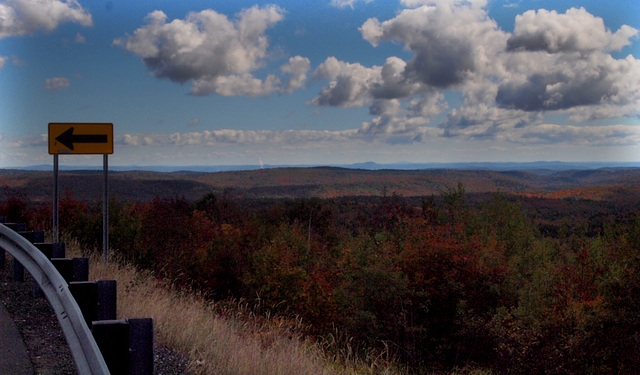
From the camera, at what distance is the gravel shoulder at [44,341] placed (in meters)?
4.36

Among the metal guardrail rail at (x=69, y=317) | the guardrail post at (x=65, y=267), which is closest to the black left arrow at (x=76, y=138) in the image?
the metal guardrail rail at (x=69, y=317)

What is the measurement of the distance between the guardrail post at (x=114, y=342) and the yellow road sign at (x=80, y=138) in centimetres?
765

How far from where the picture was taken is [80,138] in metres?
10.2

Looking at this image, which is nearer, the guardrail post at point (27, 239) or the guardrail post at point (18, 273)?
the guardrail post at point (27, 239)

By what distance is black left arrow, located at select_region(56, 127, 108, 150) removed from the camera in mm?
10109

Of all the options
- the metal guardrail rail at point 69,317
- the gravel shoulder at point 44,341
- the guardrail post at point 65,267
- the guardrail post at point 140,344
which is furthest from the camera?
the guardrail post at point 65,267

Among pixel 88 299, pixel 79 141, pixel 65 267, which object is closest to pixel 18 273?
pixel 65 267

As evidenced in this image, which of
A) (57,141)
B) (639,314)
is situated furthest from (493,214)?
(57,141)

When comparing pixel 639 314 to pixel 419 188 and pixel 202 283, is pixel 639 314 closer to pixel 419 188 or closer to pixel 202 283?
pixel 202 283

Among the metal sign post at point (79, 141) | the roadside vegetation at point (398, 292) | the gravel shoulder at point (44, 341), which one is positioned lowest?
the roadside vegetation at point (398, 292)

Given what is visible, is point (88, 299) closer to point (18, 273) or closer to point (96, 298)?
point (96, 298)

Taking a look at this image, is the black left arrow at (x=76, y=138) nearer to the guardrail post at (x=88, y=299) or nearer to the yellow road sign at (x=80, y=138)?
the yellow road sign at (x=80, y=138)

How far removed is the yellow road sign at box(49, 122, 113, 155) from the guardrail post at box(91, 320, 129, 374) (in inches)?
301

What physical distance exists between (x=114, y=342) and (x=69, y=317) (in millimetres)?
903
